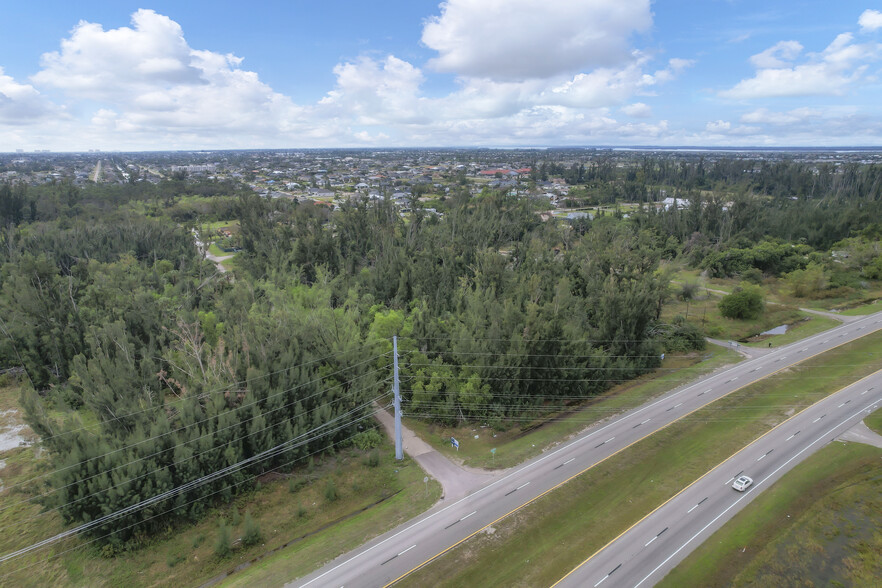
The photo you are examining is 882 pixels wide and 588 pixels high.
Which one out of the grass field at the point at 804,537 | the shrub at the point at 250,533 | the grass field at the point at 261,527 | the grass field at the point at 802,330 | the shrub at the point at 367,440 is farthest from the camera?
the grass field at the point at 802,330

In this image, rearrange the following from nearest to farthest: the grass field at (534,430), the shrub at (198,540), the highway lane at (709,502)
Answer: the highway lane at (709,502) < the shrub at (198,540) < the grass field at (534,430)

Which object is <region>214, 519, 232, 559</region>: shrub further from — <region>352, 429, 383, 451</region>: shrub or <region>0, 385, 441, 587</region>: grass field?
<region>352, 429, 383, 451</region>: shrub

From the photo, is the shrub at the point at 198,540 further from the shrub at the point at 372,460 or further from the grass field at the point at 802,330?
the grass field at the point at 802,330

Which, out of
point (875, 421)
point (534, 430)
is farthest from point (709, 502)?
point (875, 421)

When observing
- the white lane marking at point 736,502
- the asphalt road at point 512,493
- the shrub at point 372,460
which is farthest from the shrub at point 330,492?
the white lane marking at point 736,502

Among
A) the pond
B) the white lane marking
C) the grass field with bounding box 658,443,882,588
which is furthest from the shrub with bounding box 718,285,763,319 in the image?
the grass field with bounding box 658,443,882,588

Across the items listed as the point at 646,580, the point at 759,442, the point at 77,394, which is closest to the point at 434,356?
the point at 646,580

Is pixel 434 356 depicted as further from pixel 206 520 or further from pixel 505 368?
pixel 206 520
